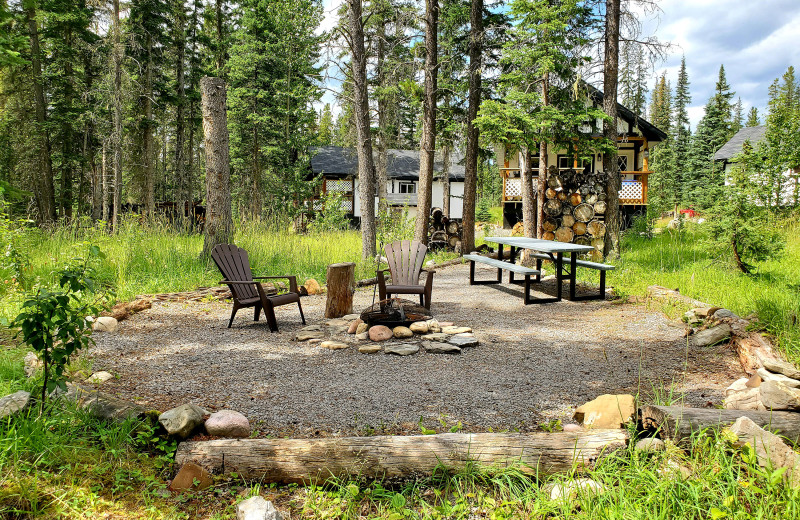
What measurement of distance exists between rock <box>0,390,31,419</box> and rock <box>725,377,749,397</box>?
4195 mm

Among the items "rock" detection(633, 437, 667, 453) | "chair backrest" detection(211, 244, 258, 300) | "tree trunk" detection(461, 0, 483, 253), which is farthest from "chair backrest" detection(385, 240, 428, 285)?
"tree trunk" detection(461, 0, 483, 253)

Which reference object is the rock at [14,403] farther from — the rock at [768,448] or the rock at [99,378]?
the rock at [768,448]

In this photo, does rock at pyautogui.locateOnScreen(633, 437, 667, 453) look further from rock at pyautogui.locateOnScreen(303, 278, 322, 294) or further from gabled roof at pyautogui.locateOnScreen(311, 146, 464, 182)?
gabled roof at pyautogui.locateOnScreen(311, 146, 464, 182)

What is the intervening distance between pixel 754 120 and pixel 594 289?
162 feet

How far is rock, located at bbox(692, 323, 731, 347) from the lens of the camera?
15.4 ft

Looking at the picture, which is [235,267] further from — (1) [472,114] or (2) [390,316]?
(1) [472,114]

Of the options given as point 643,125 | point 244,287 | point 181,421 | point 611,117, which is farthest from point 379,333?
point 643,125

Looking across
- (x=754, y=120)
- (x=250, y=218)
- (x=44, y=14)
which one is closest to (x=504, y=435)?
(x=250, y=218)

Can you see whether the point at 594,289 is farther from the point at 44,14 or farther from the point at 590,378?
the point at 44,14

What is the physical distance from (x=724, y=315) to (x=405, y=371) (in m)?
3.25

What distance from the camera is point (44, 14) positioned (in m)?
15.7

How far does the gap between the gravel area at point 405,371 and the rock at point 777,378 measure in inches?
11.8

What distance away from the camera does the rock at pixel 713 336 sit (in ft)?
15.4

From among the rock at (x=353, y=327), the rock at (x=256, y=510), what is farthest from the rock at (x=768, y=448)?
the rock at (x=353, y=327)
